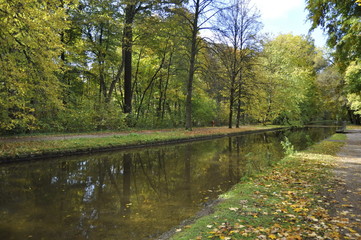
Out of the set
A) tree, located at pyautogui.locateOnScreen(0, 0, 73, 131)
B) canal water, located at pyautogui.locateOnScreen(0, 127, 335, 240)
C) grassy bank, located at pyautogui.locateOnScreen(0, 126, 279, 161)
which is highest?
tree, located at pyautogui.locateOnScreen(0, 0, 73, 131)

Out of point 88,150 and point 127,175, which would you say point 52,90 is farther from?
point 127,175

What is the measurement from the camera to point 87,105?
17.4m

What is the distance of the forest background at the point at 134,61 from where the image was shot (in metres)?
9.17

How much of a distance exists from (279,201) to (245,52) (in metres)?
24.0

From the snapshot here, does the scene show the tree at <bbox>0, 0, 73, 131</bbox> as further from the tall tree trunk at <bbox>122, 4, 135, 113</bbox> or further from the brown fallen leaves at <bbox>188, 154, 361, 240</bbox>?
the tall tree trunk at <bbox>122, 4, 135, 113</bbox>

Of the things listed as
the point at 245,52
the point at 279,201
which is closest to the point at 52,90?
the point at 279,201

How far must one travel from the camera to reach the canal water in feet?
13.6

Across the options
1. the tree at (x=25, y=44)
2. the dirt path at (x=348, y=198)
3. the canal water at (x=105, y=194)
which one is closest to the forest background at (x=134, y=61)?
the tree at (x=25, y=44)

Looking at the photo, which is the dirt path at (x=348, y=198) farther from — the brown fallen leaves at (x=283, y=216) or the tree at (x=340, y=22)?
the tree at (x=340, y=22)

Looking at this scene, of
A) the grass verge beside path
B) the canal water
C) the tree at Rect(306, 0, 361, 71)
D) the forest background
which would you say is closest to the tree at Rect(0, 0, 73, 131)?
the forest background

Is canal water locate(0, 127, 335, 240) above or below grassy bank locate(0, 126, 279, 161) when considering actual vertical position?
below

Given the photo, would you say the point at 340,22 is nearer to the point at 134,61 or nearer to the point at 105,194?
the point at 105,194

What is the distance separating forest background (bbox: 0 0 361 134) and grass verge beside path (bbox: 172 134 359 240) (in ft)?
23.7

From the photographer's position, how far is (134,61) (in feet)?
89.6
